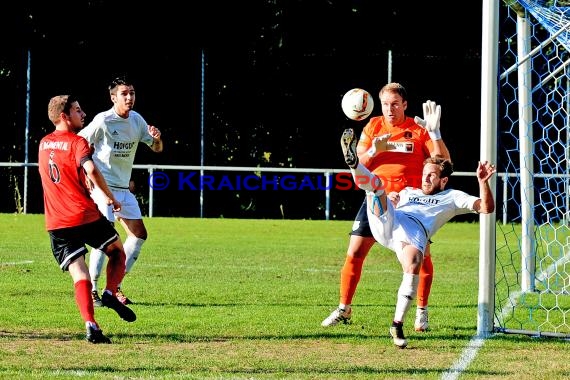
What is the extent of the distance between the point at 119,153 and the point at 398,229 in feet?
10.4

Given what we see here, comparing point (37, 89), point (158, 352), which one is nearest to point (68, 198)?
point (158, 352)

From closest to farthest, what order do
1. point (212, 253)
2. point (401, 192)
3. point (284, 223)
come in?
1. point (401, 192)
2. point (212, 253)
3. point (284, 223)

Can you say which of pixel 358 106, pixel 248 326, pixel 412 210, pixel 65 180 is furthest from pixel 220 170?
pixel 65 180

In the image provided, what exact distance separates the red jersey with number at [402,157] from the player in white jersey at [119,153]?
2.22m

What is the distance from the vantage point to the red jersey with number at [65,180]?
7441 mm

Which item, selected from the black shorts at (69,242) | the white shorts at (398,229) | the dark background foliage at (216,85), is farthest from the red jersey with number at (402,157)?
the dark background foliage at (216,85)

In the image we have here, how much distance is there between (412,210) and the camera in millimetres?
7793

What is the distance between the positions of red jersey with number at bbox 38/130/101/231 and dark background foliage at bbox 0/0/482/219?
14.7 metres

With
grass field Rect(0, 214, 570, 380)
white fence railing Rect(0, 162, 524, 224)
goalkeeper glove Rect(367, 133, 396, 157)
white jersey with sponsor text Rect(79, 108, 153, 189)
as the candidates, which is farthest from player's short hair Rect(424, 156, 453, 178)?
white fence railing Rect(0, 162, 524, 224)

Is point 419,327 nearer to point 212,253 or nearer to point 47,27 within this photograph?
point 212,253

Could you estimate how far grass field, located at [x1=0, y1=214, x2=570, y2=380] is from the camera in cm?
654

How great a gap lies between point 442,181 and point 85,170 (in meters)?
2.54

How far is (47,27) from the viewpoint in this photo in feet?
75.7

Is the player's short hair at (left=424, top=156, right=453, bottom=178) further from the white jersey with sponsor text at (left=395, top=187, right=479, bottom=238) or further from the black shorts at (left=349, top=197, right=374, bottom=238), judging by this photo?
the black shorts at (left=349, top=197, right=374, bottom=238)
